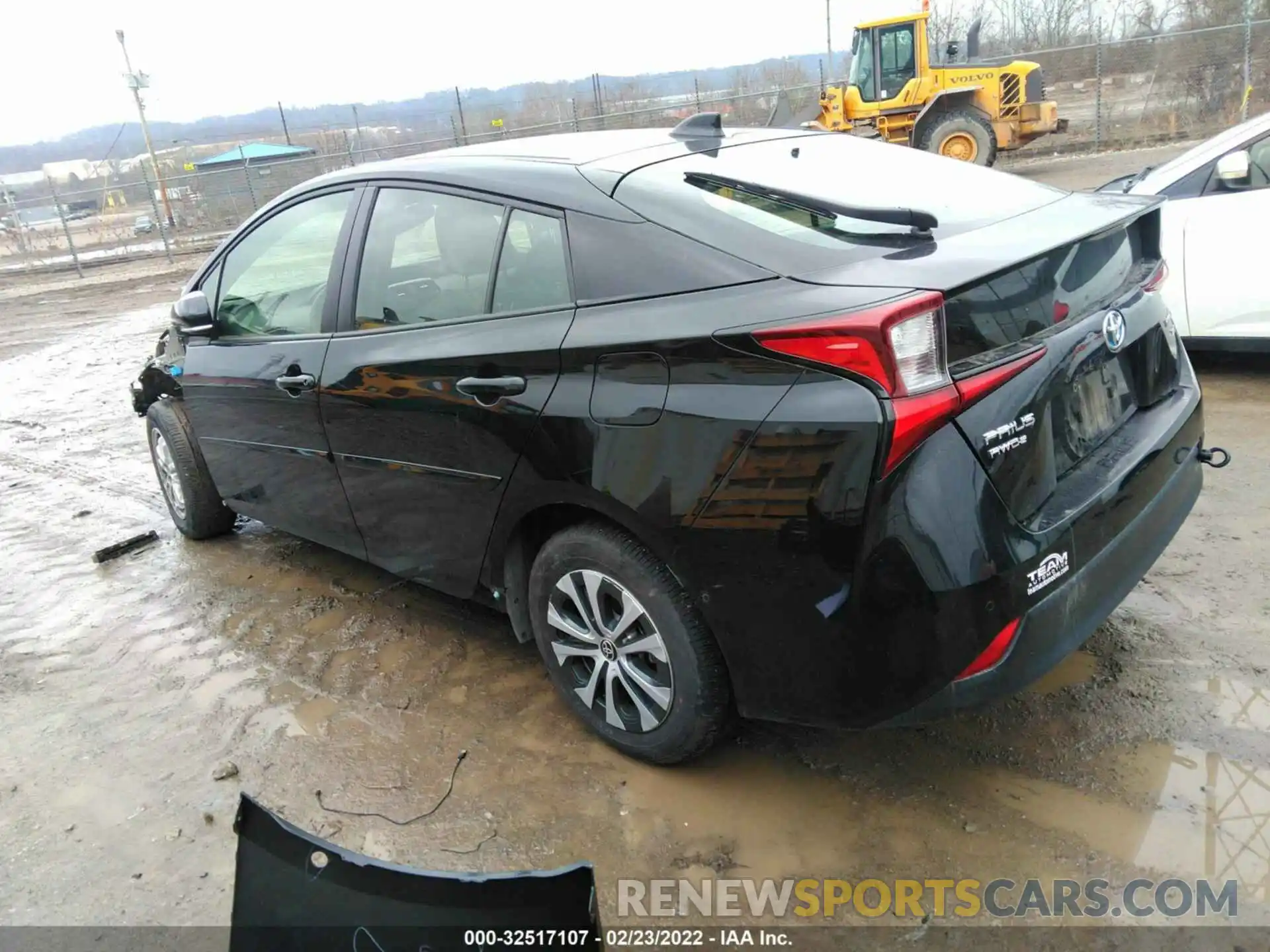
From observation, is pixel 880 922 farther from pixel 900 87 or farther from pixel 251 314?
pixel 900 87

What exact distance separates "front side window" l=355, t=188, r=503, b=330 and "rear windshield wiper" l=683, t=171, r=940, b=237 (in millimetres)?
705

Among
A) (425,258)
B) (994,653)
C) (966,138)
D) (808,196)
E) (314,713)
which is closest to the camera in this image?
(994,653)

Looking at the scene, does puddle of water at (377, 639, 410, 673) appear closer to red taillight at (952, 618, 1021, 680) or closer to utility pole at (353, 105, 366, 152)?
red taillight at (952, 618, 1021, 680)

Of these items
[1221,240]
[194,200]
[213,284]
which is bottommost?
[1221,240]

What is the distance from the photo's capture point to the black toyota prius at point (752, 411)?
2.08 meters

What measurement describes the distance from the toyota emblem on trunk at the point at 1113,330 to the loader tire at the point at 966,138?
15412 mm

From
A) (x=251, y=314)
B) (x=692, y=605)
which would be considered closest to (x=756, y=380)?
(x=692, y=605)

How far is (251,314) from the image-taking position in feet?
13.1

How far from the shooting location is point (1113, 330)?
2488mm

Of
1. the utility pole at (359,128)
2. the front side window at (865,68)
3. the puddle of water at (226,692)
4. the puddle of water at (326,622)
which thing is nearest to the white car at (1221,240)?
the puddle of water at (326,622)

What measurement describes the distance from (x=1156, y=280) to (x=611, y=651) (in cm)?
197

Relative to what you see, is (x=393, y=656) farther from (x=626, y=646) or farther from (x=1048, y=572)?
(x=1048, y=572)

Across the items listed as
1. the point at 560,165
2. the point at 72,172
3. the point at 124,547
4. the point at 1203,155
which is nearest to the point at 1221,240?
the point at 1203,155

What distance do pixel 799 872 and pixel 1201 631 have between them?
67.7 inches
